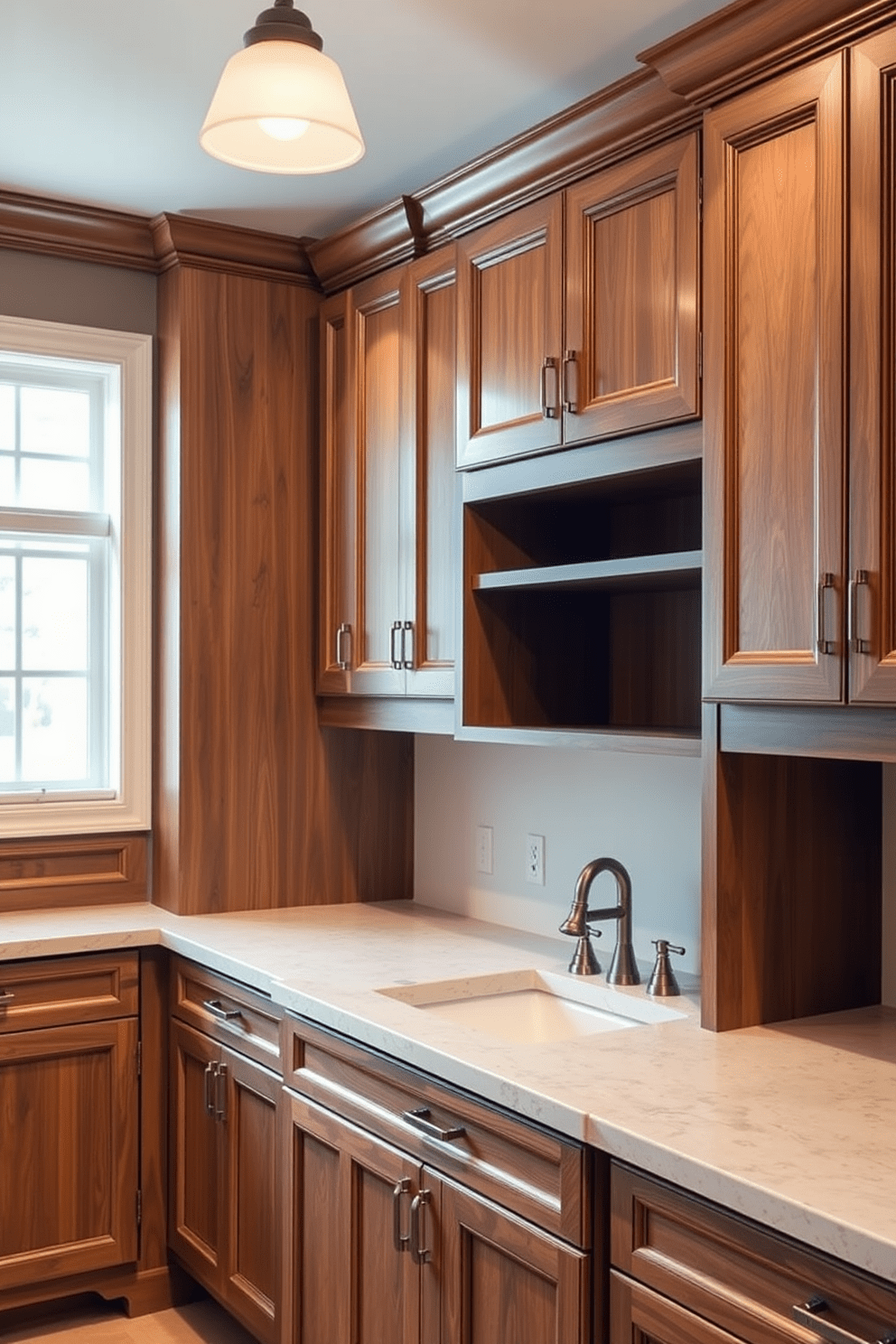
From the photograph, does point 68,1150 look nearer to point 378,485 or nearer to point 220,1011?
point 220,1011

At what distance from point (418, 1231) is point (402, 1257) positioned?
9 centimetres

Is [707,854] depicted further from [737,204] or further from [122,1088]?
[122,1088]

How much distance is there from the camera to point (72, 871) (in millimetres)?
3391

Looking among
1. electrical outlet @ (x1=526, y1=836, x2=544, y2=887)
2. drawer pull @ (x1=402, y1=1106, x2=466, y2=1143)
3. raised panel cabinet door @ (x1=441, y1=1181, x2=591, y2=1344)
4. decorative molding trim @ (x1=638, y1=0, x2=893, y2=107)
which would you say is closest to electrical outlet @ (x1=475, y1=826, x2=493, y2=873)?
electrical outlet @ (x1=526, y1=836, x2=544, y2=887)

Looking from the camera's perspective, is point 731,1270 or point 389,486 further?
point 389,486

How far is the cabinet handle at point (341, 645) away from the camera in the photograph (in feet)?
10.9

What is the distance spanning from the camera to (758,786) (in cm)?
216

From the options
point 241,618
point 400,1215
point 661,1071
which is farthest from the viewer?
point 241,618

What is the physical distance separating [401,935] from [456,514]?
39.4 inches

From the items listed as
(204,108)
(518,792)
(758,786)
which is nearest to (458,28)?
(204,108)

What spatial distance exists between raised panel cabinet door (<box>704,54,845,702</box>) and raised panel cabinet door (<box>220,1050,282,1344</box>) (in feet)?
4.44

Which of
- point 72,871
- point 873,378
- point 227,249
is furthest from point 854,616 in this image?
point 72,871

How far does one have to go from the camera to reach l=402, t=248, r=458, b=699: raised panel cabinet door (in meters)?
2.92

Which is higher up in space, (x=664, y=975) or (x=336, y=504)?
(x=336, y=504)
